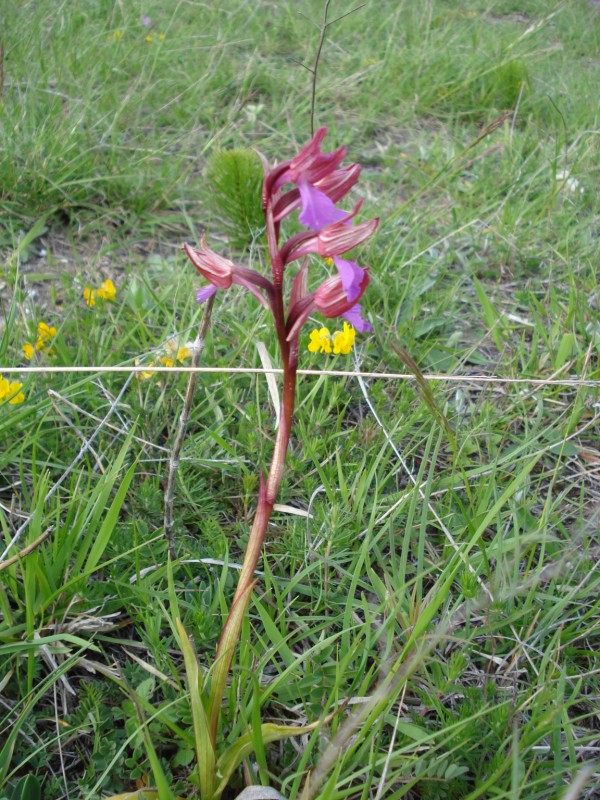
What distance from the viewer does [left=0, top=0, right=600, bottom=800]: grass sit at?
3.34 ft

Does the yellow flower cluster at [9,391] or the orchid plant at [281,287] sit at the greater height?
the orchid plant at [281,287]

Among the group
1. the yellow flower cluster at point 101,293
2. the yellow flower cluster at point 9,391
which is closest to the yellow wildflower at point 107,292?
the yellow flower cluster at point 101,293

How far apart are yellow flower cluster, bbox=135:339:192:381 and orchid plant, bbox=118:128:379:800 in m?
0.75

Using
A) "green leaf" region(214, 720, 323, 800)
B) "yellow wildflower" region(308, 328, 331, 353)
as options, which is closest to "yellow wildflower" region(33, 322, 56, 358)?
"yellow wildflower" region(308, 328, 331, 353)

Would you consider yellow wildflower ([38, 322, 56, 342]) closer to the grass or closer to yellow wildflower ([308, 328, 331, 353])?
the grass

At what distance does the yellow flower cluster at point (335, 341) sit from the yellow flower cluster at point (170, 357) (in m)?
0.35

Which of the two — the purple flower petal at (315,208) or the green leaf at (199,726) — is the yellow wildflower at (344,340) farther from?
the green leaf at (199,726)

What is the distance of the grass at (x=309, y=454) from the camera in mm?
1017

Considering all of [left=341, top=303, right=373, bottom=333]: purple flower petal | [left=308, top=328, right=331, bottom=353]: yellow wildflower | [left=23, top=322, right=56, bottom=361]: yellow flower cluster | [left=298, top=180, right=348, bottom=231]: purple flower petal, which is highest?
[left=298, top=180, right=348, bottom=231]: purple flower petal

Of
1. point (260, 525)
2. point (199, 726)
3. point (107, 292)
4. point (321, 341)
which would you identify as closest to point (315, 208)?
point (260, 525)

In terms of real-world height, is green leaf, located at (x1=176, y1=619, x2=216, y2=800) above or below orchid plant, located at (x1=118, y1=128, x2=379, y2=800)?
below

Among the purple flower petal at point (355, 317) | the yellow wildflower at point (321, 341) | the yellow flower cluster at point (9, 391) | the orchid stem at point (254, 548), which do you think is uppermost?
the purple flower petal at point (355, 317)

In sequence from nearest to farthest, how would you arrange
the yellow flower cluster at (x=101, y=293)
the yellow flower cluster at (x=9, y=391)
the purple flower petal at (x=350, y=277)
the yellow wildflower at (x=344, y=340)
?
the purple flower petal at (x=350, y=277), the yellow flower cluster at (x=9, y=391), the yellow wildflower at (x=344, y=340), the yellow flower cluster at (x=101, y=293)

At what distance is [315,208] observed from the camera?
839mm
